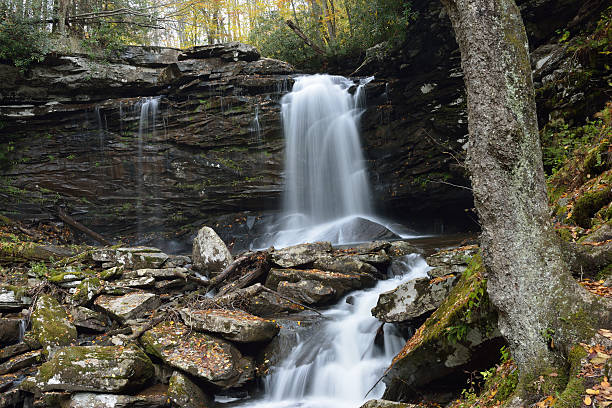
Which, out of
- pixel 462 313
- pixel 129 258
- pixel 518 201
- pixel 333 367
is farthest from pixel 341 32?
pixel 518 201

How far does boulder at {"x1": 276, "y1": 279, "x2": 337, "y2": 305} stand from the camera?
22.9 feet

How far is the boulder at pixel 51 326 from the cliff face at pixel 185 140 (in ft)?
26.0

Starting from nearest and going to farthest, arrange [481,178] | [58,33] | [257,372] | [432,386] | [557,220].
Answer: [481,178]
[432,386]
[557,220]
[257,372]
[58,33]

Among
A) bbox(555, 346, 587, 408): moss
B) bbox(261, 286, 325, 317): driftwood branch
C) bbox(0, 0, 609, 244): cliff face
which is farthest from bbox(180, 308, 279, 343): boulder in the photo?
bbox(0, 0, 609, 244): cliff face

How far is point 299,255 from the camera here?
8.27m

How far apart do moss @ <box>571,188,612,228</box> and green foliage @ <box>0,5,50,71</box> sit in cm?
1526

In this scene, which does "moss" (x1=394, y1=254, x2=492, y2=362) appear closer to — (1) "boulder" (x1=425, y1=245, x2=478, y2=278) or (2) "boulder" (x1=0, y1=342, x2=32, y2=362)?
(1) "boulder" (x1=425, y1=245, x2=478, y2=278)

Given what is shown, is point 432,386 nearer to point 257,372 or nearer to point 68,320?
point 257,372

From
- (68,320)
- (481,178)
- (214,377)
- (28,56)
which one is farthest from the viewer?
(28,56)

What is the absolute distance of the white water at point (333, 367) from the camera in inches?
205

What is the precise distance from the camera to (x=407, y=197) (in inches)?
553

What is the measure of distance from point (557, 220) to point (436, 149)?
8.64 metres

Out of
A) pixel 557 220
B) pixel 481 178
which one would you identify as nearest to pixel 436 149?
pixel 557 220

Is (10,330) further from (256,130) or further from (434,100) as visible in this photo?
(434,100)
